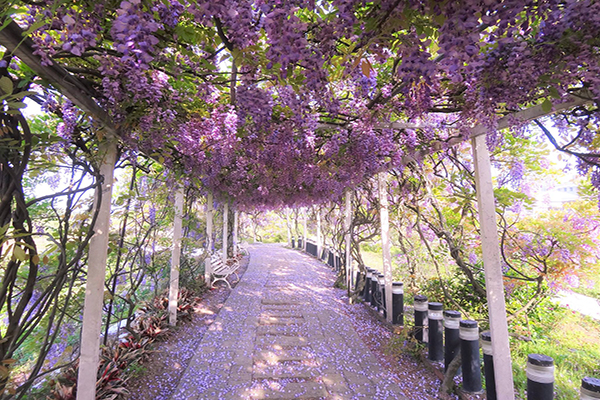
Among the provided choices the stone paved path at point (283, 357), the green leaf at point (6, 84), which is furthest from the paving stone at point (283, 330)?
the green leaf at point (6, 84)

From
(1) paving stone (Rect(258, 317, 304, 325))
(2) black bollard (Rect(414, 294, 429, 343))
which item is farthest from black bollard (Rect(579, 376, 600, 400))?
(1) paving stone (Rect(258, 317, 304, 325))

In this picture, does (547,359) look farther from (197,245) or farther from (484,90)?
(197,245)

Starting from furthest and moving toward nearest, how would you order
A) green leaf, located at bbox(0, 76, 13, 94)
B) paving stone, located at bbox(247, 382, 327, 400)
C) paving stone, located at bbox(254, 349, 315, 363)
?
paving stone, located at bbox(254, 349, 315, 363) → paving stone, located at bbox(247, 382, 327, 400) → green leaf, located at bbox(0, 76, 13, 94)

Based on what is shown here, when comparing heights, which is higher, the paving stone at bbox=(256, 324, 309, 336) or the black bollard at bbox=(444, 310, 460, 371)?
the black bollard at bbox=(444, 310, 460, 371)

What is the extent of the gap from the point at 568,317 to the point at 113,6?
6.80 m

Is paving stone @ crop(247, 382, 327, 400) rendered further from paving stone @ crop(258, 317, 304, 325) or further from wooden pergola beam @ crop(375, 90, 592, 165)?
wooden pergola beam @ crop(375, 90, 592, 165)

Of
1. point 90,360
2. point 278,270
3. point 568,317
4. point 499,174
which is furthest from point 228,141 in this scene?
point 278,270

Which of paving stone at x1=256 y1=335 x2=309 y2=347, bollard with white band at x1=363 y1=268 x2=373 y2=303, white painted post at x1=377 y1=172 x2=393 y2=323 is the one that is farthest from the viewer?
bollard with white band at x1=363 y1=268 x2=373 y2=303

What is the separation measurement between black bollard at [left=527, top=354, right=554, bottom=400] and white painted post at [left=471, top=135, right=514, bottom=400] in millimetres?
145

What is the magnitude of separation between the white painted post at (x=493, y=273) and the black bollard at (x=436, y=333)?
0.87m

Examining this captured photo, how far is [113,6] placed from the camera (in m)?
1.24

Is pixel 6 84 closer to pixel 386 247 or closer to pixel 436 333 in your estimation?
pixel 436 333

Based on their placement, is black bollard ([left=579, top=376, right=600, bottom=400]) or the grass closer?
black bollard ([left=579, top=376, right=600, bottom=400])

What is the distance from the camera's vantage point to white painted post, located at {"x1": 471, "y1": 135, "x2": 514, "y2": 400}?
6.56 feet
